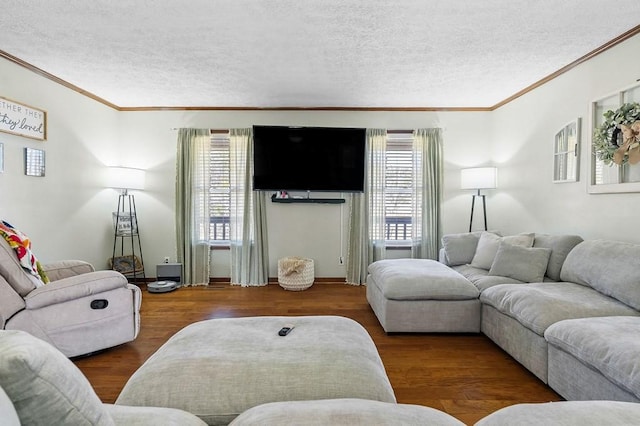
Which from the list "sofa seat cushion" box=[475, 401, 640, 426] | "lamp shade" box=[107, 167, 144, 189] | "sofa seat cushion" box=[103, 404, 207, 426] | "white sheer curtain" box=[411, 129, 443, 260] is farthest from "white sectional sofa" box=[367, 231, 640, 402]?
"lamp shade" box=[107, 167, 144, 189]

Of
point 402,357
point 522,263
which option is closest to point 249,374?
point 402,357

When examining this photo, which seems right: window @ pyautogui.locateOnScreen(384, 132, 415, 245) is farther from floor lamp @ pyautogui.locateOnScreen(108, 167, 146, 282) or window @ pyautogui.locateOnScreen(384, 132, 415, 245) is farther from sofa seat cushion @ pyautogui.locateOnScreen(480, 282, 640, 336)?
floor lamp @ pyautogui.locateOnScreen(108, 167, 146, 282)

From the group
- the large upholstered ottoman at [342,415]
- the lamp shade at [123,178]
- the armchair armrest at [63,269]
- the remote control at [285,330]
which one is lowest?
the remote control at [285,330]

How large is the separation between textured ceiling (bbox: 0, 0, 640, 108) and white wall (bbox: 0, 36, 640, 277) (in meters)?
0.33

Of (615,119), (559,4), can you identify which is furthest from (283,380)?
(615,119)

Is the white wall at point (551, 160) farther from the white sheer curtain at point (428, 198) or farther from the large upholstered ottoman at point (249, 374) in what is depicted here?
the large upholstered ottoman at point (249, 374)

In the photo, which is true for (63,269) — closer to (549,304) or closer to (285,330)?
(285,330)

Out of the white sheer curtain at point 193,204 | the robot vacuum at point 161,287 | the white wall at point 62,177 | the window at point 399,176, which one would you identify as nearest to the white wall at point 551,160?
the window at point 399,176

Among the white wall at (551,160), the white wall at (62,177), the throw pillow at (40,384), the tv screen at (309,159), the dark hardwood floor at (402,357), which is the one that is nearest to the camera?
the throw pillow at (40,384)

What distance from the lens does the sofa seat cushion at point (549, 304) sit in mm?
2197

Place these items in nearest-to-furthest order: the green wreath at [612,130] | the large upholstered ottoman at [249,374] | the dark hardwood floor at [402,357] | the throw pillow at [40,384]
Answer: the throw pillow at [40,384], the large upholstered ottoman at [249,374], the dark hardwood floor at [402,357], the green wreath at [612,130]

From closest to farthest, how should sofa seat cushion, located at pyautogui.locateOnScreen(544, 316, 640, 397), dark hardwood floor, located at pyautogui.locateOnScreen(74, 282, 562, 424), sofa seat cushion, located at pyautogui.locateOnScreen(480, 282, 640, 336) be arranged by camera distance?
1. sofa seat cushion, located at pyautogui.locateOnScreen(544, 316, 640, 397)
2. dark hardwood floor, located at pyautogui.locateOnScreen(74, 282, 562, 424)
3. sofa seat cushion, located at pyautogui.locateOnScreen(480, 282, 640, 336)

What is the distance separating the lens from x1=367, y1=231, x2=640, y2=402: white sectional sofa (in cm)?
173

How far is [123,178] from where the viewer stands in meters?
4.36
